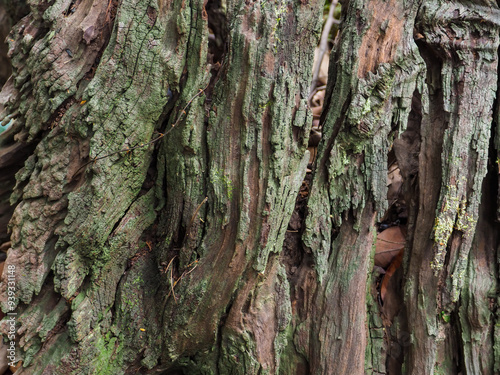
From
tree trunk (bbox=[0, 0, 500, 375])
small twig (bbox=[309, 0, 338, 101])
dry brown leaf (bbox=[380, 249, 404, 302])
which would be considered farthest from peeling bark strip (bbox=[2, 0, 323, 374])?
small twig (bbox=[309, 0, 338, 101])

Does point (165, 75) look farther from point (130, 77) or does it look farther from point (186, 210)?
point (186, 210)

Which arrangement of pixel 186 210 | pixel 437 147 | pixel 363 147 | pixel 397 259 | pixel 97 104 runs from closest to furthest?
pixel 97 104, pixel 186 210, pixel 363 147, pixel 437 147, pixel 397 259

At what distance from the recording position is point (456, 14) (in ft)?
6.15

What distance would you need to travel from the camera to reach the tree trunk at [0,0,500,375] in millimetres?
1584

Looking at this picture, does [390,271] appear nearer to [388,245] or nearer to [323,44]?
[388,245]

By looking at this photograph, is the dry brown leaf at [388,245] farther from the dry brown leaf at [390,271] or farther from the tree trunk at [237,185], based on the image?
the tree trunk at [237,185]

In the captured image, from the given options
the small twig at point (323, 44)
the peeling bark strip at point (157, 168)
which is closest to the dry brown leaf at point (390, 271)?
the peeling bark strip at point (157, 168)

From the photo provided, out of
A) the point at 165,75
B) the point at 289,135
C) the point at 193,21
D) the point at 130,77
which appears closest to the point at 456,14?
the point at 289,135

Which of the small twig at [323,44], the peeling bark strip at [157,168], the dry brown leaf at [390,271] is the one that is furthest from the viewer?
the small twig at [323,44]

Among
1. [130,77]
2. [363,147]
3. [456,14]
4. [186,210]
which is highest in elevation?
[456,14]

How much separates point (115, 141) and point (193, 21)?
0.54 metres

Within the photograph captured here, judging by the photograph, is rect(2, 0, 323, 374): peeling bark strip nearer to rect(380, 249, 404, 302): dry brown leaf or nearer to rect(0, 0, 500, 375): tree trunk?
rect(0, 0, 500, 375): tree trunk

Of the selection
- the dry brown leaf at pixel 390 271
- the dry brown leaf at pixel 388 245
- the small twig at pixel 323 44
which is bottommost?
the dry brown leaf at pixel 390 271

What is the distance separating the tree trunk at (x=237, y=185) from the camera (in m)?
1.58
